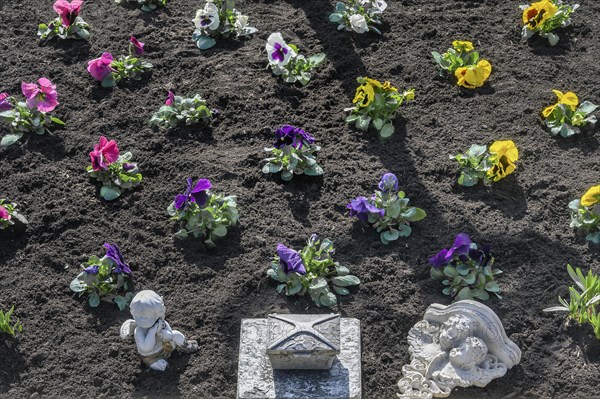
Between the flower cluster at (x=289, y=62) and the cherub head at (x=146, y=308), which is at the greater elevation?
the flower cluster at (x=289, y=62)

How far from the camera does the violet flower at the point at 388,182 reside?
5.48m

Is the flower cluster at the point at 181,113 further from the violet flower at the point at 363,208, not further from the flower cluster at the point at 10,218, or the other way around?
the violet flower at the point at 363,208

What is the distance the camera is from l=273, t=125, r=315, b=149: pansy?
18.9ft

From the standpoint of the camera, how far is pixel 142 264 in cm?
550

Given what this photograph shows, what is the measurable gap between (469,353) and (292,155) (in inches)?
65.7

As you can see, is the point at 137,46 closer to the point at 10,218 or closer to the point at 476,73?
the point at 10,218

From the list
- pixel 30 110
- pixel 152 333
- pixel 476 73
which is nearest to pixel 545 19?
pixel 476 73

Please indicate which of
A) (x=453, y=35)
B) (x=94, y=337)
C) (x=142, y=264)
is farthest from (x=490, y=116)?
(x=94, y=337)

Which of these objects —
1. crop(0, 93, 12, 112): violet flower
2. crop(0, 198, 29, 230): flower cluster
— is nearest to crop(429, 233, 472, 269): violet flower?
crop(0, 198, 29, 230): flower cluster

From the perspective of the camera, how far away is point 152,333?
482 cm

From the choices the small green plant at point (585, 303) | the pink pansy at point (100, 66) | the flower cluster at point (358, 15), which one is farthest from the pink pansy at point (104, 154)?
the small green plant at point (585, 303)

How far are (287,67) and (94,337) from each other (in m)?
2.25

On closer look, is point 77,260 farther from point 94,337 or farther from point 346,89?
point 346,89

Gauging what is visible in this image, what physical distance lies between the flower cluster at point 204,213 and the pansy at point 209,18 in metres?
1.59
